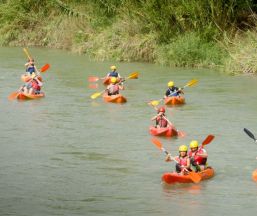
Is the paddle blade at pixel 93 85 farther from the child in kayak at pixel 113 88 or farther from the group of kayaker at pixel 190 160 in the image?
the group of kayaker at pixel 190 160

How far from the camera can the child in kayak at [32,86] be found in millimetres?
25205

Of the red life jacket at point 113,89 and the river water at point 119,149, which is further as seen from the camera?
the red life jacket at point 113,89

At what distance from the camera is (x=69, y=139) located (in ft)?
64.4

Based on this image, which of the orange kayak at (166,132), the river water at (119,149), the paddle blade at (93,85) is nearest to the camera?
the river water at (119,149)

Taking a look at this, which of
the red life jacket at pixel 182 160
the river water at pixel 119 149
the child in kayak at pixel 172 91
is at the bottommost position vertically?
the river water at pixel 119 149

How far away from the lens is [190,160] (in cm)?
1600

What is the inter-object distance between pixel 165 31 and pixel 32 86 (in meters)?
7.99

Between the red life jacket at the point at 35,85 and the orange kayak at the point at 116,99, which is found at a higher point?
the red life jacket at the point at 35,85

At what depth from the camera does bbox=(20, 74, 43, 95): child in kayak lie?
25.2m

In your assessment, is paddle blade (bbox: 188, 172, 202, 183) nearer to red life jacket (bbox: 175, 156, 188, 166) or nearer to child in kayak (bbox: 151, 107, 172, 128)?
red life jacket (bbox: 175, 156, 188, 166)

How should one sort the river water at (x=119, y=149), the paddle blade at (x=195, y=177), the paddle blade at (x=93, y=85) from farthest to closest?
1. the paddle blade at (x=93, y=85)
2. the paddle blade at (x=195, y=177)
3. the river water at (x=119, y=149)

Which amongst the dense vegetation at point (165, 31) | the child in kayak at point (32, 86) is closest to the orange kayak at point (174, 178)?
the child in kayak at point (32, 86)

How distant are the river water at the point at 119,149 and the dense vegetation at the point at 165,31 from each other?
2.88 ft

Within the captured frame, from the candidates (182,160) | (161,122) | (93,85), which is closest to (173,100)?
(161,122)
